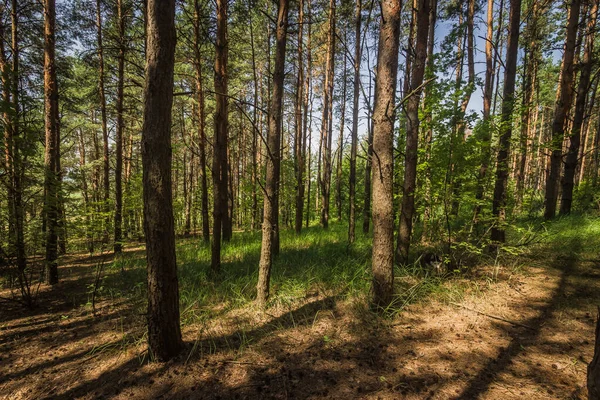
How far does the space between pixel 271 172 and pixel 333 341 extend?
2.78 meters

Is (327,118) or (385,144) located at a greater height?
(327,118)

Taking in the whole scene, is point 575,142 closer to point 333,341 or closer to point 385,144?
point 385,144

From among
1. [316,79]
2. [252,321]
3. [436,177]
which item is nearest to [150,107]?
[252,321]

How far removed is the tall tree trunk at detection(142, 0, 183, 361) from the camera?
262 centimetres

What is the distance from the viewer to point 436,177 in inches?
225

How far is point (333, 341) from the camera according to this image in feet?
10.4

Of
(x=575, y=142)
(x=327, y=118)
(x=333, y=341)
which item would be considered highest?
(x=327, y=118)

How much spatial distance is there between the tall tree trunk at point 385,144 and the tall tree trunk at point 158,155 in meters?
2.69

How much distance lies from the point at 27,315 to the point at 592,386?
24.8ft

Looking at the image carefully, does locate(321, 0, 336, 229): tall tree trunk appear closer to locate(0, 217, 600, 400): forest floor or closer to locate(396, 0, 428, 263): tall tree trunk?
locate(396, 0, 428, 263): tall tree trunk

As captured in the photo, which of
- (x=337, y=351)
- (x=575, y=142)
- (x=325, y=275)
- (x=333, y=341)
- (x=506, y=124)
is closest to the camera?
(x=337, y=351)

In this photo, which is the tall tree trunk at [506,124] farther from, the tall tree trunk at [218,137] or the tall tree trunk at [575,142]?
the tall tree trunk at [218,137]

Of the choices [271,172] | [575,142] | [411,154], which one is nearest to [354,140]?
[411,154]

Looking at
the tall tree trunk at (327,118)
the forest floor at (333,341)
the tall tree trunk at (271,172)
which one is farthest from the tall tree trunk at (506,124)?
the tall tree trunk at (327,118)
